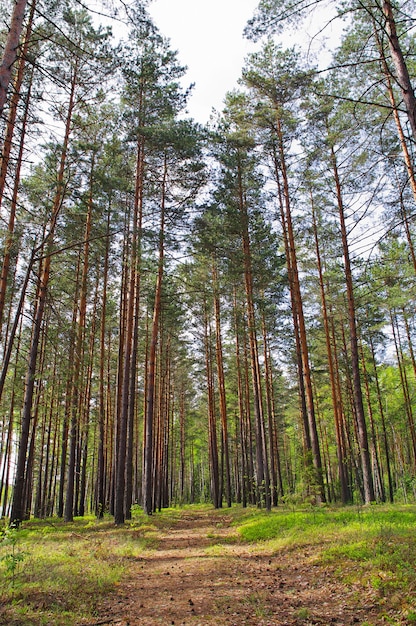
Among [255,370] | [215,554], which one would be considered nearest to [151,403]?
[255,370]

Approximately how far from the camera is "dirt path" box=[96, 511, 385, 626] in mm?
4625

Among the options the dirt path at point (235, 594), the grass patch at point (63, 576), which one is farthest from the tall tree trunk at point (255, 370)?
the dirt path at point (235, 594)

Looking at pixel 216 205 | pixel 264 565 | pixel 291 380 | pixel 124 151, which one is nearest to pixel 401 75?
pixel 264 565

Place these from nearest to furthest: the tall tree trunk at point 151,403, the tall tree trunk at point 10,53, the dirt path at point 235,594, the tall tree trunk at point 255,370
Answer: the dirt path at point 235,594
the tall tree trunk at point 10,53
the tall tree trunk at point 151,403
the tall tree trunk at point 255,370

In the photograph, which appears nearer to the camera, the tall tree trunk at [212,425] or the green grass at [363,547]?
the green grass at [363,547]

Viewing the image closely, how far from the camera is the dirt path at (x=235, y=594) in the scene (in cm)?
463

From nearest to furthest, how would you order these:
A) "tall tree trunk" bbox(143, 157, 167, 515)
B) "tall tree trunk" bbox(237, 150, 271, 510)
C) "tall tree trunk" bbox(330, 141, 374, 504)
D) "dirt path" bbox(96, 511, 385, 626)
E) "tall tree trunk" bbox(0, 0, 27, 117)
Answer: "dirt path" bbox(96, 511, 385, 626) → "tall tree trunk" bbox(0, 0, 27, 117) → "tall tree trunk" bbox(330, 141, 374, 504) → "tall tree trunk" bbox(143, 157, 167, 515) → "tall tree trunk" bbox(237, 150, 271, 510)

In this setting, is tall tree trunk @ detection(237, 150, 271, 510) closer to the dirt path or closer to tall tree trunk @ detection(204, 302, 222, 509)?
tall tree trunk @ detection(204, 302, 222, 509)

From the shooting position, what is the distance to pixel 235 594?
5.64m

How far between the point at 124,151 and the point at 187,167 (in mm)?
2469

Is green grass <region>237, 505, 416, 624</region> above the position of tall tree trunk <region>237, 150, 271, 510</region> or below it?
below

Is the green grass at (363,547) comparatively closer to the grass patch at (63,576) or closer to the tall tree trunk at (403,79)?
the grass patch at (63,576)

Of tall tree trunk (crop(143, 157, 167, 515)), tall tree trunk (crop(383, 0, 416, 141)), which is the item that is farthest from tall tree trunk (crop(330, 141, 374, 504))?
tall tree trunk (crop(383, 0, 416, 141))

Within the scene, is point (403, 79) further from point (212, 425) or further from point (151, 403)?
point (212, 425)
